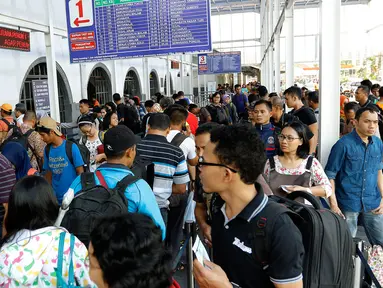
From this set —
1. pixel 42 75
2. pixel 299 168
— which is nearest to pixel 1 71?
pixel 42 75

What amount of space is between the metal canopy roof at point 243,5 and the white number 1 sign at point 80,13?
14652 millimetres

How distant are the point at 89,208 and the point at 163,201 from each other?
136cm

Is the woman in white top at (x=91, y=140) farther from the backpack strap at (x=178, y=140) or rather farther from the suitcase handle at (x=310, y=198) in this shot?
the suitcase handle at (x=310, y=198)

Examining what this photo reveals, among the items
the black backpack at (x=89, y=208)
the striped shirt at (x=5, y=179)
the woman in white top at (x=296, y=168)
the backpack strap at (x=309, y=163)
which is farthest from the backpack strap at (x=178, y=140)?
the black backpack at (x=89, y=208)

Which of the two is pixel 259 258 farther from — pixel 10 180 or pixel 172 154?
pixel 10 180

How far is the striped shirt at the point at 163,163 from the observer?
3160 mm

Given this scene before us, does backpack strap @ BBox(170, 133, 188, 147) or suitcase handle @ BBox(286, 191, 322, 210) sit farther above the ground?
backpack strap @ BBox(170, 133, 188, 147)

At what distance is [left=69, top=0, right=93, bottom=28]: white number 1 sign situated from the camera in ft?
25.5

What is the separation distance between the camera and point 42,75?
383 inches

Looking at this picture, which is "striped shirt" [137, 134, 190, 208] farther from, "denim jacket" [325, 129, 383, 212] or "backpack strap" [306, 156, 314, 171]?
"denim jacket" [325, 129, 383, 212]

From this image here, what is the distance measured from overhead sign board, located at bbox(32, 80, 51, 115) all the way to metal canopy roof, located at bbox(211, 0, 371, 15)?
15300mm

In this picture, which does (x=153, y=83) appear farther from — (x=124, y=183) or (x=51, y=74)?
(x=124, y=183)

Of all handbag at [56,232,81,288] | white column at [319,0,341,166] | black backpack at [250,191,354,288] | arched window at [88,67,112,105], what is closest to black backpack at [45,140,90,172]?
handbag at [56,232,81,288]

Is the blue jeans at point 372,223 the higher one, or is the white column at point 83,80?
the white column at point 83,80
